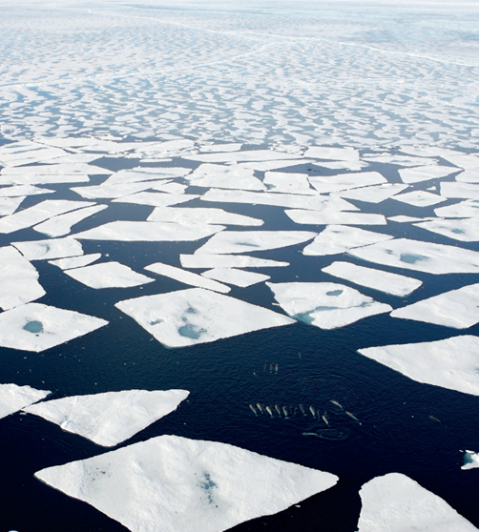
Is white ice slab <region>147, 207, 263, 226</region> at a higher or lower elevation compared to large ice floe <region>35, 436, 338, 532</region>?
higher

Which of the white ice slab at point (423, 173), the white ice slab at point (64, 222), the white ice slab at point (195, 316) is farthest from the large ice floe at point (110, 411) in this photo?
the white ice slab at point (423, 173)

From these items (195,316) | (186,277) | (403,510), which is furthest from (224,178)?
(403,510)

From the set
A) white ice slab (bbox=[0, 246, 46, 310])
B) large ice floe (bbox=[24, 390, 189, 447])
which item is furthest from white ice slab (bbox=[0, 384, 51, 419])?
white ice slab (bbox=[0, 246, 46, 310])

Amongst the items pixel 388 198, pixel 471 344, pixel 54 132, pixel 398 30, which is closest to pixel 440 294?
pixel 471 344

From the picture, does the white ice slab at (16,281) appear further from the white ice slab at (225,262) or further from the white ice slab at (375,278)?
the white ice slab at (375,278)

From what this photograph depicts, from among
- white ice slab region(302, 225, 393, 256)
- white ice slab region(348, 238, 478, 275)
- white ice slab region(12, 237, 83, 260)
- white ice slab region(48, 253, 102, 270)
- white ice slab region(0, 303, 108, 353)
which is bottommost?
white ice slab region(348, 238, 478, 275)

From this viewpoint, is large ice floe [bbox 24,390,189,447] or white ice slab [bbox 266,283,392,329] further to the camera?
white ice slab [bbox 266,283,392,329]

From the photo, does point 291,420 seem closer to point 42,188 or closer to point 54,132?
point 42,188

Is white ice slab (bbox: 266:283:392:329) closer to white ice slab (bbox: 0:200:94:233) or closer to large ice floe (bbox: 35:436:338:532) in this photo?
large ice floe (bbox: 35:436:338:532)
